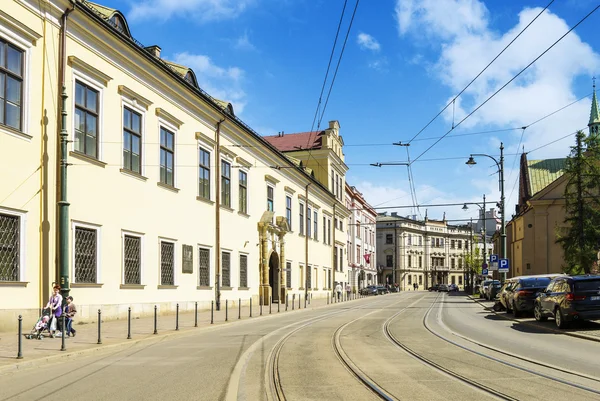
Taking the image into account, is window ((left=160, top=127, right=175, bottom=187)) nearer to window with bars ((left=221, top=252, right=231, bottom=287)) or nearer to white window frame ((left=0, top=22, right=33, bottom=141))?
window with bars ((left=221, top=252, right=231, bottom=287))

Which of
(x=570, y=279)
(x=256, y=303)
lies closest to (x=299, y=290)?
(x=256, y=303)

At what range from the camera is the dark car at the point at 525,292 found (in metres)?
24.5

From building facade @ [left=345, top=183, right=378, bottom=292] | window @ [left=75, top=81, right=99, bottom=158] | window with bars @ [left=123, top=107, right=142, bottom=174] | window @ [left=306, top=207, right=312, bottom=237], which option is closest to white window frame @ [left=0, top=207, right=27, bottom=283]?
window @ [left=75, top=81, right=99, bottom=158]

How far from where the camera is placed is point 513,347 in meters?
14.5

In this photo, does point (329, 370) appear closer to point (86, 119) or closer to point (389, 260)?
point (86, 119)

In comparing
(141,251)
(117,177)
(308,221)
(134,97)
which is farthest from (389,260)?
(117,177)

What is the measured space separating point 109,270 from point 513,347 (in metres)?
14.3

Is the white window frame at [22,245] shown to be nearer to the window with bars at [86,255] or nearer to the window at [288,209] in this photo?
the window with bars at [86,255]

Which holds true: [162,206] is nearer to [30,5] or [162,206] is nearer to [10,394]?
[30,5]

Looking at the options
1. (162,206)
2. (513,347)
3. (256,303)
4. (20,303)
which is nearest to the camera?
(513,347)

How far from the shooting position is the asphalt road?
8.90 metres

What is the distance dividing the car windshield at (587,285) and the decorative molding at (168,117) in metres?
17.6

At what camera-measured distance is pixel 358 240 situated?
268ft

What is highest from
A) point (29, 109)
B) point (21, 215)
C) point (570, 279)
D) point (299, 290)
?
point (29, 109)
